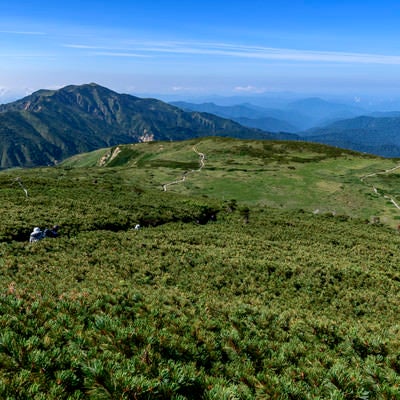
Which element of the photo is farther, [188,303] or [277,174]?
[277,174]

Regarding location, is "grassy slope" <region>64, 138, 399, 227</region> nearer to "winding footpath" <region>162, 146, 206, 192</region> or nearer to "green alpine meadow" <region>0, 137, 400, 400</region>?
"winding footpath" <region>162, 146, 206, 192</region>

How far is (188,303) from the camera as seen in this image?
1362cm

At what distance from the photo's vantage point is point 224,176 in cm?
10500

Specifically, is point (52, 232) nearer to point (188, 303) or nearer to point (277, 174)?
point (188, 303)

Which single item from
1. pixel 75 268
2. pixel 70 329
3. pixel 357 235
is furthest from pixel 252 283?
pixel 357 235

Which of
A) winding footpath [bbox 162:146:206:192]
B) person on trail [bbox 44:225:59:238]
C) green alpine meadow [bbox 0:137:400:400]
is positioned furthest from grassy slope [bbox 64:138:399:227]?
person on trail [bbox 44:225:59:238]

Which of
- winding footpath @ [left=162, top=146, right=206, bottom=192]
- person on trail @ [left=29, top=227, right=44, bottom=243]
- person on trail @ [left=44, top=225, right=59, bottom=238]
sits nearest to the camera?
person on trail @ [left=29, top=227, right=44, bottom=243]

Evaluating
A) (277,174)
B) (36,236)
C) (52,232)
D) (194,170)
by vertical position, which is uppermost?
(36,236)

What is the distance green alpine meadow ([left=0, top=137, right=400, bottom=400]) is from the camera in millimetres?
6305

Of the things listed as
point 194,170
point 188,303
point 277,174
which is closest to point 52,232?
point 188,303

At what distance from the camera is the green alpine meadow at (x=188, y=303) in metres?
6.30

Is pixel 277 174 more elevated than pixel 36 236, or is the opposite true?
pixel 36 236

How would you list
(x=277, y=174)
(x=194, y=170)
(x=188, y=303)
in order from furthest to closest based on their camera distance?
(x=194, y=170) → (x=277, y=174) → (x=188, y=303)

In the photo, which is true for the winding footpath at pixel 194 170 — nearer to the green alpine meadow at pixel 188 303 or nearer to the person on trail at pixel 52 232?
the green alpine meadow at pixel 188 303
